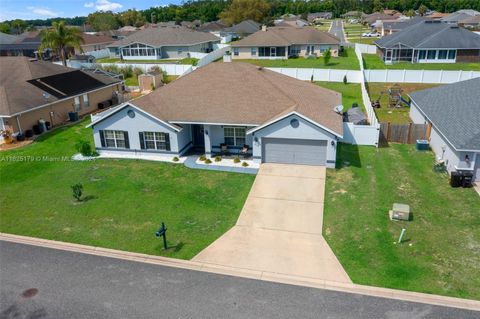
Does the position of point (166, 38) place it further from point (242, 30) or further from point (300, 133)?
point (300, 133)

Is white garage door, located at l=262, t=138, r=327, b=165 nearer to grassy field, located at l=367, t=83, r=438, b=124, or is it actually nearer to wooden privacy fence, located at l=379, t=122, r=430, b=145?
wooden privacy fence, located at l=379, t=122, r=430, b=145

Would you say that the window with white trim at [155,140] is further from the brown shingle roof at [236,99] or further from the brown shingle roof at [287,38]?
the brown shingle roof at [287,38]

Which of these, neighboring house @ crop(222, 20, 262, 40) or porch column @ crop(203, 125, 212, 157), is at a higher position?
neighboring house @ crop(222, 20, 262, 40)

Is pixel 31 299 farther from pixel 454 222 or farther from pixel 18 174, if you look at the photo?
pixel 454 222

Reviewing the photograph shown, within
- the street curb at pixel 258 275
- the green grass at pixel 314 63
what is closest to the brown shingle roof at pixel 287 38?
the green grass at pixel 314 63

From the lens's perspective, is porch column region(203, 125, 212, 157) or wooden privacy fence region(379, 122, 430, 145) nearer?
porch column region(203, 125, 212, 157)

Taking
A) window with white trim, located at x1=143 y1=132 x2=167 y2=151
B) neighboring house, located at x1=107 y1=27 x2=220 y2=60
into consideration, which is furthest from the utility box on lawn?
neighboring house, located at x1=107 y1=27 x2=220 y2=60

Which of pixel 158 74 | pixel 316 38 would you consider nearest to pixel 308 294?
pixel 158 74
